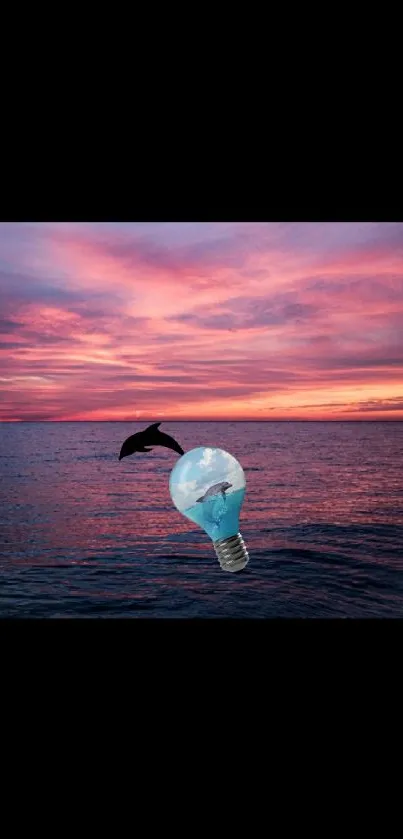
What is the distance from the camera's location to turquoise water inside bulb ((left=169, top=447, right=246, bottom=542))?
41.0 inches

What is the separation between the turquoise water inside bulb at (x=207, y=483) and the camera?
3.42 ft

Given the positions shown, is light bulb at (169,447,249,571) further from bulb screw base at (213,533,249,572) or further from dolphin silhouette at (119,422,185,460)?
dolphin silhouette at (119,422,185,460)

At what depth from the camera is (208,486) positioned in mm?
1044

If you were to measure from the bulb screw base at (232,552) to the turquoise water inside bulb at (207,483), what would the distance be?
80 millimetres

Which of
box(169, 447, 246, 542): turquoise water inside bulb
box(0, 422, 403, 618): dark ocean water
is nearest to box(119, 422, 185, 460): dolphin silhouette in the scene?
box(169, 447, 246, 542): turquoise water inside bulb

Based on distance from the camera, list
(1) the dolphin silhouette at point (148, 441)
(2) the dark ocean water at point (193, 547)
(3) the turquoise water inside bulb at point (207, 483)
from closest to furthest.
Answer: (3) the turquoise water inside bulb at point (207, 483) → (1) the dolphin silhouette at point (148, 441) → (2) the dark ocean water at point (193, 547)

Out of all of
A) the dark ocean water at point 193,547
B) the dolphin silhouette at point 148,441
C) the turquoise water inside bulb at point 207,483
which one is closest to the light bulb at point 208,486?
the turquoise water inside bulb at point 207,483

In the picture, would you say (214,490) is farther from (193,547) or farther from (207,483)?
(193,547)

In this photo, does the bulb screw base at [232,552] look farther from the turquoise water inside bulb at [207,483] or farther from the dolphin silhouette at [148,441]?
the dolphin silhouette at [148,441]

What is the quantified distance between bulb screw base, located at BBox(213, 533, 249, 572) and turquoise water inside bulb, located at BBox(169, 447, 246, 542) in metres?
0.08

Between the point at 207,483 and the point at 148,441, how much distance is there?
25cm

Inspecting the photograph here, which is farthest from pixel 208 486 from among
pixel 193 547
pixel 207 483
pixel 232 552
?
pixel 193 547

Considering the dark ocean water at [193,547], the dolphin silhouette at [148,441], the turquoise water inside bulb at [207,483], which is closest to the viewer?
the turquoise water inside bulb at [207,483]
